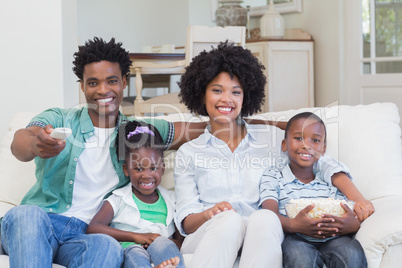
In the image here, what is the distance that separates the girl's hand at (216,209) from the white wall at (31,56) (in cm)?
111

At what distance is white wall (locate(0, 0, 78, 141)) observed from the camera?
262cm

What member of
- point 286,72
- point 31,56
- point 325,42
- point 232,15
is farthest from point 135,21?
point 31,56

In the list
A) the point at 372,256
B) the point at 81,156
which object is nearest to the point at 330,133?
the point at 372,256

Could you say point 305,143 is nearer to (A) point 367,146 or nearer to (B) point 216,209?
(A) point 367,146

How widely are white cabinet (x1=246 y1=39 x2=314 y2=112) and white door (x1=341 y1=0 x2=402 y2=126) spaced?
17.1 inches

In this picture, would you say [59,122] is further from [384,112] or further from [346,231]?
[384,112]

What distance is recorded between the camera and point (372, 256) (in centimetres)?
166

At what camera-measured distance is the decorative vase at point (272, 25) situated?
5141 mm

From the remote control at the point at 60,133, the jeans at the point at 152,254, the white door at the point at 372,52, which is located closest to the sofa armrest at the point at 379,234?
the jeans at the point at 152,254

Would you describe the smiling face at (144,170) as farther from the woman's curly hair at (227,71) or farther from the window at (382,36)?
the window at (382,36)

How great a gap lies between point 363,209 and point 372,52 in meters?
2.95

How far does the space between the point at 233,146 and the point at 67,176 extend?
0.59m

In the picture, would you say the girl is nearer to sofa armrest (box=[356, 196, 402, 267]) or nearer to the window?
sofa armrest (box=[356, 196, 402, 267])

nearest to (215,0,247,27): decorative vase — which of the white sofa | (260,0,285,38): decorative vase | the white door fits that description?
(260,0,285,38): decorative vase
